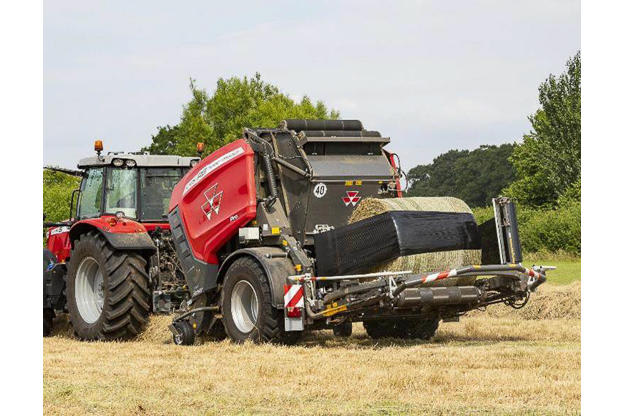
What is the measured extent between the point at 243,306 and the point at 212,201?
146 cm

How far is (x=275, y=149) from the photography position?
1326cm

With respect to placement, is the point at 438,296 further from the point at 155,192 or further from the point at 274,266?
the point at 155,192

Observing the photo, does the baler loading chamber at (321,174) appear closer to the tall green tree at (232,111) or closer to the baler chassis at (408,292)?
the baler chassis at (408,292)

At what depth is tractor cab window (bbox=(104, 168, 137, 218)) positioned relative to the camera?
15.1 m

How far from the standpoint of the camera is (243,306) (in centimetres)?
1292

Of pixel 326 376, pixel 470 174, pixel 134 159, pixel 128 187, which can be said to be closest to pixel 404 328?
pixel 128 187

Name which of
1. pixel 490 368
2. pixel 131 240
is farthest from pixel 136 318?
pixel 490 368

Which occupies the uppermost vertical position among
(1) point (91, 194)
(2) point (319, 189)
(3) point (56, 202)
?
(3) point (56, 202)

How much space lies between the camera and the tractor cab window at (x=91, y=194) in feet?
49.8

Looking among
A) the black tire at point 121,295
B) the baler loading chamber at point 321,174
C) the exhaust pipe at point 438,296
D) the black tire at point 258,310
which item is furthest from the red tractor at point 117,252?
the exhaust pipe at point 438,296

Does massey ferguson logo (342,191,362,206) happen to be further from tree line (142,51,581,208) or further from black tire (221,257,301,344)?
tree line (142,51,581,208)

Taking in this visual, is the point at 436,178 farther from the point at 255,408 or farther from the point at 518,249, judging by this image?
the point at 255,408

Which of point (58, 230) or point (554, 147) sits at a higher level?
point (554, 147)

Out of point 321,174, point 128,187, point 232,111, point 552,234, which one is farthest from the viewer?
point 232,111
